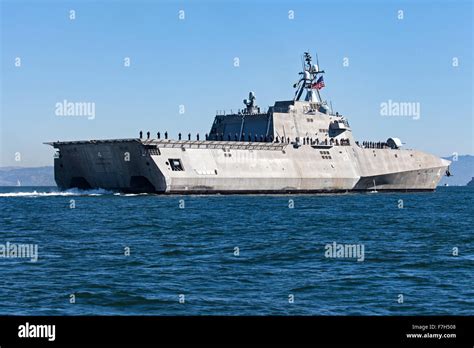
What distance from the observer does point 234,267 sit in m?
24.4

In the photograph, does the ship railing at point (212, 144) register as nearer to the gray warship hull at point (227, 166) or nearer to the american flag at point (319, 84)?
the gray warship hull at point (227, 166)

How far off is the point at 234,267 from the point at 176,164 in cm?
4614

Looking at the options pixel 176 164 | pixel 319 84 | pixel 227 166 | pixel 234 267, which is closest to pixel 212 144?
pixel 227 166

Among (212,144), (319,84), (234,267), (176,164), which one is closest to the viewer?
(234,267)

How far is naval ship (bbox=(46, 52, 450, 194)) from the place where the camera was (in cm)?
6950

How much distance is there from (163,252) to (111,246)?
3.26m

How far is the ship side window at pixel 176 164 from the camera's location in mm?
69481

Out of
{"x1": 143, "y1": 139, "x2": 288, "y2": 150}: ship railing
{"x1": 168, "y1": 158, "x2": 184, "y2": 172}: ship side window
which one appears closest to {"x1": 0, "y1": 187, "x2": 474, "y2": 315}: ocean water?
{"x1": 143, "y1": 139, "x2": 288, "y2": 150}: ship railing

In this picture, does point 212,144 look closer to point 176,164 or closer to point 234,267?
point 176,164

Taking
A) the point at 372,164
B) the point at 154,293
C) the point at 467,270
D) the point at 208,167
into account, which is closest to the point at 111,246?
the point at 154,293
